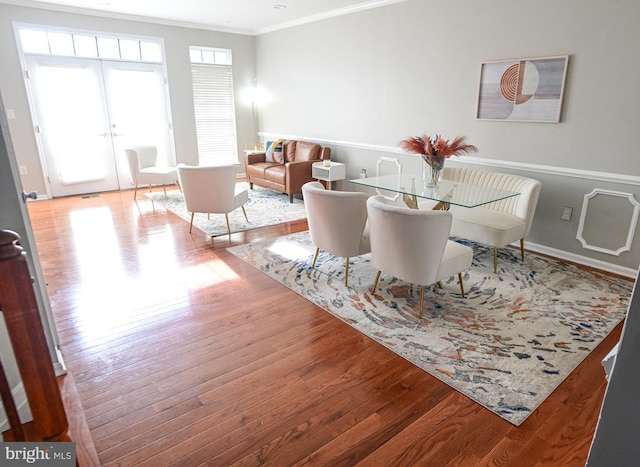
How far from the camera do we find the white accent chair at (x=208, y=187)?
410 cm

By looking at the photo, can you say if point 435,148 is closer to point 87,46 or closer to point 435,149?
point 435,149

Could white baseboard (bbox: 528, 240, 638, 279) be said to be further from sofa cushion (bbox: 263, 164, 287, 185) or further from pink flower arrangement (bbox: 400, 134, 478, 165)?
sofa cushion (bbox: 263, 164, 287, 185)

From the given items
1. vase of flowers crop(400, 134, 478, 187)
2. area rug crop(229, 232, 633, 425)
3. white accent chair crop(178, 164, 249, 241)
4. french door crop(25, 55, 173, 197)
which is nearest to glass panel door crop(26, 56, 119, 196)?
french door crop(25, 55, 173, 197)

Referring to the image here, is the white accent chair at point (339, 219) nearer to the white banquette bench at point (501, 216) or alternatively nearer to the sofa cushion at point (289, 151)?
the white banquette bench at point (501, 216)

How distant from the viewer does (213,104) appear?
729 cm

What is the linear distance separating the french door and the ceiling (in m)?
0.70

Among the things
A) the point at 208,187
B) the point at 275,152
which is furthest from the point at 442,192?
the point at 275,152

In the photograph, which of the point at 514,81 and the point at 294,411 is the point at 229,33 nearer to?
the point at 514,81

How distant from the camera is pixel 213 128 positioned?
7391mm

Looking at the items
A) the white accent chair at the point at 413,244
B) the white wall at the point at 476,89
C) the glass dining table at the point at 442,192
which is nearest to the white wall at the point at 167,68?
the white wall at the point at 476,89

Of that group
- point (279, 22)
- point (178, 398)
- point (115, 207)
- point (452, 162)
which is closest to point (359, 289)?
point (178, 398)

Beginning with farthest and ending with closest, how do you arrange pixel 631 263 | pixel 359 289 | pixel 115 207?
pixel 115 207, pixel 631 263, pixel 359 289

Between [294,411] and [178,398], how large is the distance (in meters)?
0.59

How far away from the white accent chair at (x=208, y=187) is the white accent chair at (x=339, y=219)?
52.5 inches
